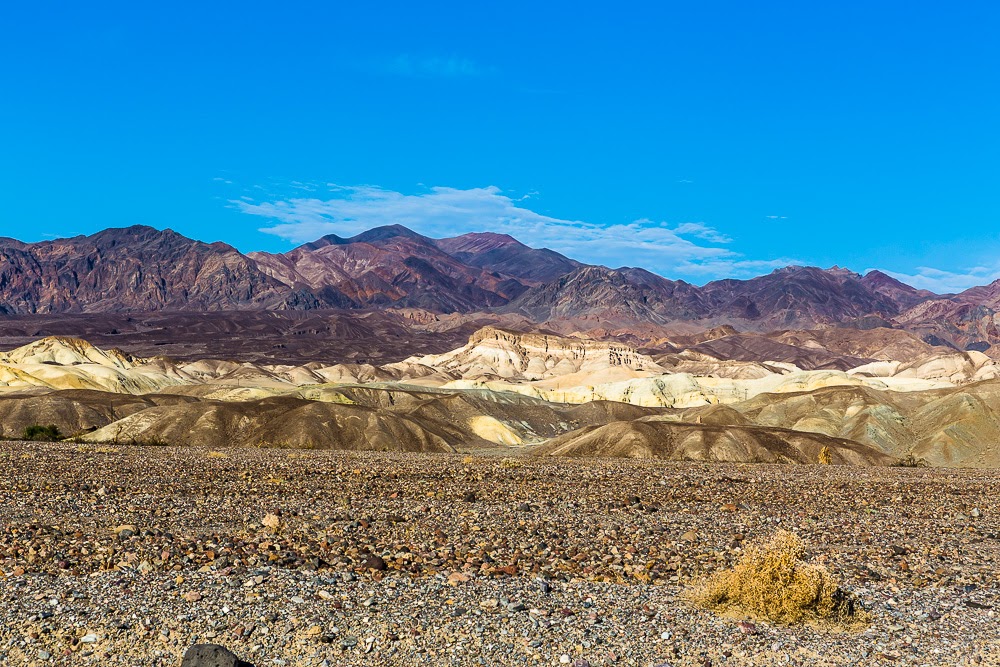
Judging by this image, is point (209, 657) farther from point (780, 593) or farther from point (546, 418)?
point (546, 418)

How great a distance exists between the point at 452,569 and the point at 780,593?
5371mm

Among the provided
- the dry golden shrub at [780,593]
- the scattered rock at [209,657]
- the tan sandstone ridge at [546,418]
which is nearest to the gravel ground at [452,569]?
the dry golden shrub at [780,593]

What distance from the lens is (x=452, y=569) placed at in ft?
48.2

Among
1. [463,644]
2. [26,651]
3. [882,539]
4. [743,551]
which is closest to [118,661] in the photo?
[26,651]

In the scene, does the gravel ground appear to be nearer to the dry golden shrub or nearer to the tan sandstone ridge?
the dry golden shrub

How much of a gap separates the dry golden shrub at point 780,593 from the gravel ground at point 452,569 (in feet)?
1.23

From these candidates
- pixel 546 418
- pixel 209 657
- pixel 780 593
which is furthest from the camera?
pixel 546 418

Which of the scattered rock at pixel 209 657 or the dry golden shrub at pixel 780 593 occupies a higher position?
the dry golden shrub at pixel 780 593

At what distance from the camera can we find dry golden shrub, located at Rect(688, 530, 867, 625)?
12117 millimetres

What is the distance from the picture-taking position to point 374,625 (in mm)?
11508

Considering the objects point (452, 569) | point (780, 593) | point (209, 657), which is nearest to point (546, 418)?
point (452, 569)

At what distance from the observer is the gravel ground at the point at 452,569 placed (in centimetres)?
1087

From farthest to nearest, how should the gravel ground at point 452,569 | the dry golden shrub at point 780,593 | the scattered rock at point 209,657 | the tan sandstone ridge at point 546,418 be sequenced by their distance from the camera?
the tan sandstone ridge at point 546,418
the dry golden shrub at point 780,593
the gravel ground at point 452,569
the scattered rock at point 209,657

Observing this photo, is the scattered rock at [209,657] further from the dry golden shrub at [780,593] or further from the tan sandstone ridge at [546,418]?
the tan sandstone ridge at [546,418]
